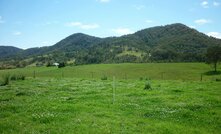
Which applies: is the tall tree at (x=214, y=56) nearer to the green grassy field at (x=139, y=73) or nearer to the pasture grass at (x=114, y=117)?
the green grassy field at (x=139, y=73)

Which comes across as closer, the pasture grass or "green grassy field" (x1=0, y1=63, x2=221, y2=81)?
the pasture grass

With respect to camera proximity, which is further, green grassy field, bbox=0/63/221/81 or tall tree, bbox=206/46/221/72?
tall tree, bbox=206/46/221/72

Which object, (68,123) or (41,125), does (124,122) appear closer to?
(68,123)

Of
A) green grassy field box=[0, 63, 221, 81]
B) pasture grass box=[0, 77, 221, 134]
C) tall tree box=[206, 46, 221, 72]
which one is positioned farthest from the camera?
tall tree box=[206, 46, 221, 72]

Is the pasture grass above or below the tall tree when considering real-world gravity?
below

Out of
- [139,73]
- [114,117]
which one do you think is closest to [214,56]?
[139,73]

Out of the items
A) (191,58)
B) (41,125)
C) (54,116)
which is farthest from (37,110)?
(191,58)

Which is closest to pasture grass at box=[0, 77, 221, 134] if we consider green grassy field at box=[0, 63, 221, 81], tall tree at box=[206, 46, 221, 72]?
green grassy field at box=[0, 63, 221, 81]

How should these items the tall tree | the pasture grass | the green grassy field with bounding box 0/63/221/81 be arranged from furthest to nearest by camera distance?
the tall tree, the green grassy field with bounding box 0/63/221/81, the pasture grass

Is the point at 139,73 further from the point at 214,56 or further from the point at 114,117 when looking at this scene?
the point at 114,117

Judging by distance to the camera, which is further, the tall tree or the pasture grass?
the tall tree

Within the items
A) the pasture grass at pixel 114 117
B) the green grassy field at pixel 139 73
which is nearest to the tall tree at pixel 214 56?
the green grassy field at pixel 139 73

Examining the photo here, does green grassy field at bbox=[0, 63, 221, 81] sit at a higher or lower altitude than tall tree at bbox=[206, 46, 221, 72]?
lower

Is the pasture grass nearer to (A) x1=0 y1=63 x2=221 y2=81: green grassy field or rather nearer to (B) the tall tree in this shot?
(A) x1=0 y1=63 x2=221 y2=81: green grassy field
